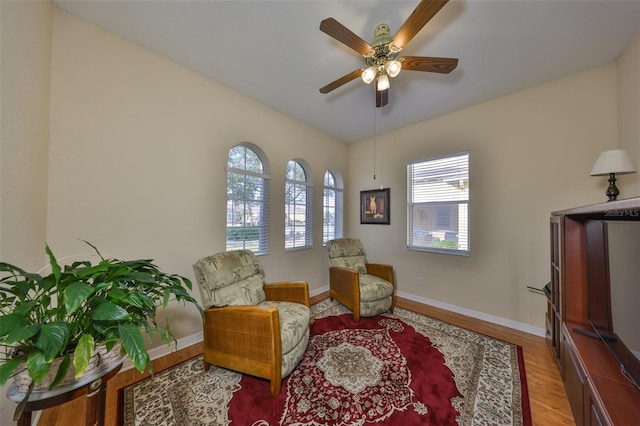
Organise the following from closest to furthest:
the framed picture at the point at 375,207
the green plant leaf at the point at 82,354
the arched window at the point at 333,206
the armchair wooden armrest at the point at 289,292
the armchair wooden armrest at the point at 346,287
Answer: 1. the green plant leaf at the point at 82,354
2. the armchair wooden armrest at the point at 289,292
3. the armchair wooden armrest at the point at 346,287
4. the framed picture at the point at 375,207
5. the arched window at the point at 333,206

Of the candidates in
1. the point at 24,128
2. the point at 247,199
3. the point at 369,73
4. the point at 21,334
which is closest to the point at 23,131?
the point at 24,128

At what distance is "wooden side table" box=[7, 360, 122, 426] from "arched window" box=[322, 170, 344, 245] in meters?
3.29

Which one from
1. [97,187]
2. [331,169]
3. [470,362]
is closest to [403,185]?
[331,169]

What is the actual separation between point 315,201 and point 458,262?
2.25 m

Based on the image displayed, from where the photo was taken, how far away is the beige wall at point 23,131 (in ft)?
3.63

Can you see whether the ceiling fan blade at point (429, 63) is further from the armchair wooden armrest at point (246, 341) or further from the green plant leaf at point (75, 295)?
the green plant leaf at point (75, 295)

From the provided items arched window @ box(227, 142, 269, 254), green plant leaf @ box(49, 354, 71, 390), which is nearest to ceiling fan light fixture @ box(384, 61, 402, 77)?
arched window @ box(227, 142, 269, 254)

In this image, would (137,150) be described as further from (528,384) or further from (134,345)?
(528,384)

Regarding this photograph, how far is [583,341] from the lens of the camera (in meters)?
1.40

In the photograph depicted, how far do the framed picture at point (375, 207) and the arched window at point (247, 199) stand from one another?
5.97 ft

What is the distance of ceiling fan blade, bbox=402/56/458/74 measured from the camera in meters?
1.70

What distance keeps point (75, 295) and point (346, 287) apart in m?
2.58

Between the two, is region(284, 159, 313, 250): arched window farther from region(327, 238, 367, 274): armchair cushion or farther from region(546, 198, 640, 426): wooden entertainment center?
region(546, 198, 640, 426): wooden entertainment center

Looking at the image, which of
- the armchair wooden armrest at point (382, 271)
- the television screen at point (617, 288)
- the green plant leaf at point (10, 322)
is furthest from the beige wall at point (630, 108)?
the green plant leaf at point (10, 322)
